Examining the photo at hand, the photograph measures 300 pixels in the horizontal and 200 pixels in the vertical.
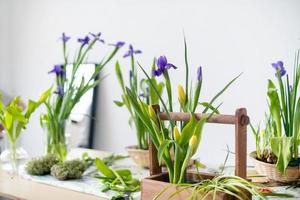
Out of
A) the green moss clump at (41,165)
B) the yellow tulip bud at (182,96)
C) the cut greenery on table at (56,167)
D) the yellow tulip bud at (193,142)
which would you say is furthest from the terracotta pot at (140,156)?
the yellow tulip bud at (193,142)

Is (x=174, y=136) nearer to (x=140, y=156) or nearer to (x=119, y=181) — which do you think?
(x=119, y=181)

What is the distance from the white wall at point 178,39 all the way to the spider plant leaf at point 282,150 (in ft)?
1.90

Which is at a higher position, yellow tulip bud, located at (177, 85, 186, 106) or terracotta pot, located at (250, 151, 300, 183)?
yellow tulip bud, located at (177, 85, 186, 106)

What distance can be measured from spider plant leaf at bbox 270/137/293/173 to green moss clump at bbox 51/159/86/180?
0.64 m

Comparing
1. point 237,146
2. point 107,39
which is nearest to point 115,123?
point 107,39

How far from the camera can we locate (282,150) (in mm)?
1183

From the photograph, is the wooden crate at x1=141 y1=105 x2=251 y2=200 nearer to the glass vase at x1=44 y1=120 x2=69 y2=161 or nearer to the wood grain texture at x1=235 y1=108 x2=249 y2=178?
the wood grain texture at x1=235 y1=108 x2=249 y2=178

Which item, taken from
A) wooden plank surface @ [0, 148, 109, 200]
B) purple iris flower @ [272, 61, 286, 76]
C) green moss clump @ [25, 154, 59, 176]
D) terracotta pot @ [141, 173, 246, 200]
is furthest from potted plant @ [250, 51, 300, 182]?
green moss clump @ [25, 154, 59, 176]

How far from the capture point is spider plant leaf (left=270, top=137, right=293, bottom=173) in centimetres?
117

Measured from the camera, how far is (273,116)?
4.20 ft

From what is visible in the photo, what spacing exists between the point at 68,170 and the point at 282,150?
2.27 feet

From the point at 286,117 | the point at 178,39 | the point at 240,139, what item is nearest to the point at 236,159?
the point at 240,139

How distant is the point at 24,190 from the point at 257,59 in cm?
112

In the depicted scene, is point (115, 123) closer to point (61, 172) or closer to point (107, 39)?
point (107, 39)
